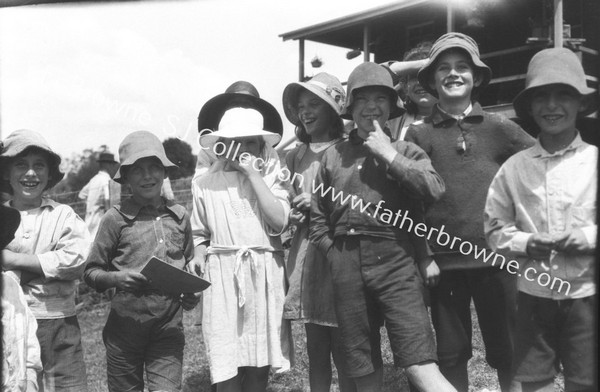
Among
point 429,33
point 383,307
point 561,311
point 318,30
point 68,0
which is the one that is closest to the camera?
point 561,311

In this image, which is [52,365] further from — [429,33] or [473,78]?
[429,33]

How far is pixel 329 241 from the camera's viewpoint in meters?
3.25

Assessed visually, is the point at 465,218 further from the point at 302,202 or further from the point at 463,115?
the point at 302,202

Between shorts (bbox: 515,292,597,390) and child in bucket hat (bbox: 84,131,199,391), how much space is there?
1718 mm

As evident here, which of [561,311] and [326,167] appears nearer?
[561,311]

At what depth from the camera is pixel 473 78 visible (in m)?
3.25

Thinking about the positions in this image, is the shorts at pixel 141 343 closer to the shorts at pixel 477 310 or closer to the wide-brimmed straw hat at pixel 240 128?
the wide-brimmed straw hat at pixel 240 128

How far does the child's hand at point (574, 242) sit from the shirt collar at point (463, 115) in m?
0.81

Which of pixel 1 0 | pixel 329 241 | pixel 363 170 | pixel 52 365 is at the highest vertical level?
pixel 1 0

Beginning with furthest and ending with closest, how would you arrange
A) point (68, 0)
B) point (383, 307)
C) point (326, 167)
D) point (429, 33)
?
point (429, 33)
point (326, 167)
point (383, 307)
point (68, 0)

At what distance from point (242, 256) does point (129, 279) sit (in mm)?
597

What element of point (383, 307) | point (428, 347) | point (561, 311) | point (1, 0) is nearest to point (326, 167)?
point (383, 307)

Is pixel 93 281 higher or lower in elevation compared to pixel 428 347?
higher

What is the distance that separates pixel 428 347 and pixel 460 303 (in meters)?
0.29
